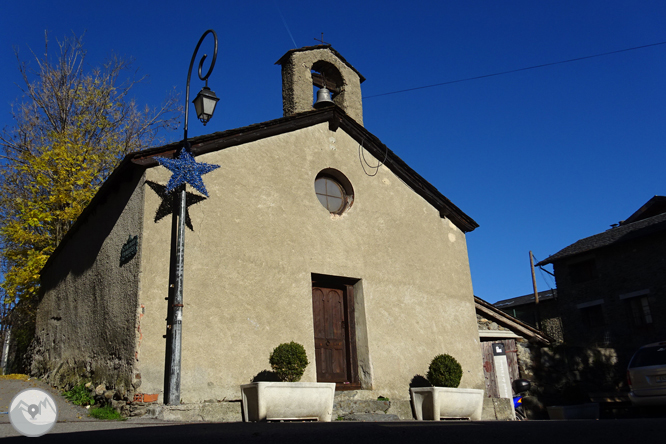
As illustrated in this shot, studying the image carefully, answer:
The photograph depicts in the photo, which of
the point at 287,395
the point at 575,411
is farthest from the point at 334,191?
the point at 575,411

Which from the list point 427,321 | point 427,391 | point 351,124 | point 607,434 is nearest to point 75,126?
point 351,124

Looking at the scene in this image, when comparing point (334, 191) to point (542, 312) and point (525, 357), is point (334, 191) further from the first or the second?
point (542, 312)

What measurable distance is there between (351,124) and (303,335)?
4.59m

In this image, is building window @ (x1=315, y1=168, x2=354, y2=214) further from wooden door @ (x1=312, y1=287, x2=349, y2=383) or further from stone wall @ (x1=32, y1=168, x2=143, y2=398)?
stone wall @ (x1=32, y1=168, x2=143, y2=398)

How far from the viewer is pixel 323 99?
10.8 meters

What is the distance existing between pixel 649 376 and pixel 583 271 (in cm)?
1649

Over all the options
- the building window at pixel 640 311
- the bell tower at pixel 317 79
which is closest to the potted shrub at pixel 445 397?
the bell tower at pixel 317 79

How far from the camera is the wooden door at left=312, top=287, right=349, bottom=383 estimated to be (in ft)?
30.0

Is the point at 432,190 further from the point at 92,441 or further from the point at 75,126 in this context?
the point at 75,126

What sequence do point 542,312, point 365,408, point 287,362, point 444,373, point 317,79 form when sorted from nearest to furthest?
point 287,362 → point 365,408 → point 444,373 → point 317,79 → point 542,312

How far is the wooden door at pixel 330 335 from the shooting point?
9.16m

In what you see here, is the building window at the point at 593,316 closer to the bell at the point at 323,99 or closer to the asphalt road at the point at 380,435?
the bell at the point at 323,99

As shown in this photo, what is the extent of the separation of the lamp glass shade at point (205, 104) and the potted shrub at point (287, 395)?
3.55 meters

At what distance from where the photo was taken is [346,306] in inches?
380
